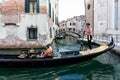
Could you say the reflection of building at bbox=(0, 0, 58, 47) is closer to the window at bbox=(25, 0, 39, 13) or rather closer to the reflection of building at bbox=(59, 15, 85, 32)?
the window at bbox=(25, 0, 39, 13)

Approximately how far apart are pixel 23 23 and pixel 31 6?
1.25 meters

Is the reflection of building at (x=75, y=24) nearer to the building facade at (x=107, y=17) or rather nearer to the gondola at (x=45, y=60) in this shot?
the building facade at (x=107, y=17)

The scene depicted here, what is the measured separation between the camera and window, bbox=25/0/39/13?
730 inches

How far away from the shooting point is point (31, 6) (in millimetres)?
18562

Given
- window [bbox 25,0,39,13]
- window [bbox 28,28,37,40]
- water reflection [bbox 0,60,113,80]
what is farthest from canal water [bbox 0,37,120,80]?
window [bbox 25,0,39,13]

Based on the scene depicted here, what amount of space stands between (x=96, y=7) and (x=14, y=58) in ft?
59.6

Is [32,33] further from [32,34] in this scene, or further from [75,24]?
[75,24]

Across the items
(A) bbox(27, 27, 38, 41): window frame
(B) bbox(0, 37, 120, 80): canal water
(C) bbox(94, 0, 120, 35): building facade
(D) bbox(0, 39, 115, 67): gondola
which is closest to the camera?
(B) bbox(0, 37, 120, 80): canal water

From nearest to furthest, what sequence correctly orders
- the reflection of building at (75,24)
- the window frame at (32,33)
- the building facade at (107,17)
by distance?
the window frame at (32,33)
the building facade at (107,17)
the reflection of building at (75,24)

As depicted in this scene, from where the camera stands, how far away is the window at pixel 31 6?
18.5m

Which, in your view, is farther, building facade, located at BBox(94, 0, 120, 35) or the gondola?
building facade, located at BBox(94, 0, 120, 35)

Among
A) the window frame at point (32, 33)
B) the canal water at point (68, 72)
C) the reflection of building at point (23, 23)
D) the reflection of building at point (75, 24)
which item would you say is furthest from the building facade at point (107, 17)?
the reflection of building at point (75, 24)

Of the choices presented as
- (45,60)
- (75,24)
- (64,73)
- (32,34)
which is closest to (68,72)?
(64,73)

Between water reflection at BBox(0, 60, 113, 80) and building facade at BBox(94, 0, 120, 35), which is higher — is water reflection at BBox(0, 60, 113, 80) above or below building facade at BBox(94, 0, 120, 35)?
below
